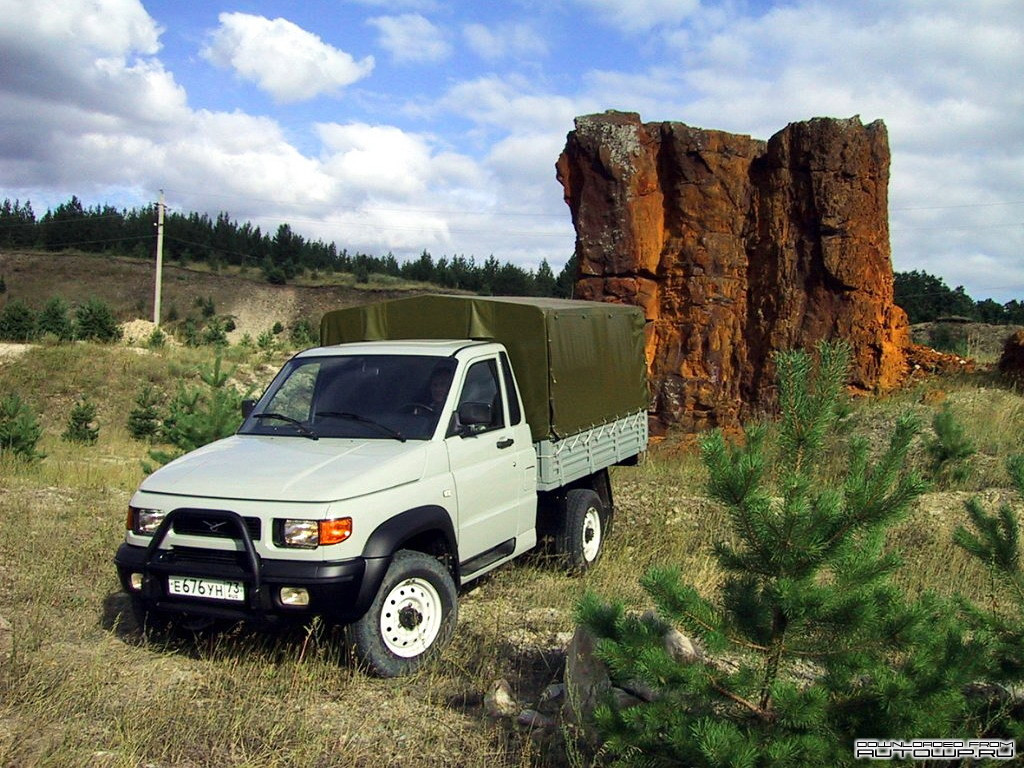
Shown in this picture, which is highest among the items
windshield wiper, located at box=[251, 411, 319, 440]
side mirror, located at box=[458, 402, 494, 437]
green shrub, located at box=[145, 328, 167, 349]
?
side mirror, located at box=[458, 402, 494, 437]

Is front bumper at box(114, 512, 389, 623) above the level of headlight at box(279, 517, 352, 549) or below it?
below

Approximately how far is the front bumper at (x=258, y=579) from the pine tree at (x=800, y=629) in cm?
193

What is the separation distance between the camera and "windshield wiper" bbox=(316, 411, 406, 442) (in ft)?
19.9

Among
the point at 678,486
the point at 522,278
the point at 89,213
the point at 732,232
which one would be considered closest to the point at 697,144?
the point at 732,232

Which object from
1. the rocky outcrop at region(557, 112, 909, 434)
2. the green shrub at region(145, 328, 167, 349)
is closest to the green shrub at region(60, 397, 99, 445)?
the rocky outcrop at region(557, 112, 909, 434)

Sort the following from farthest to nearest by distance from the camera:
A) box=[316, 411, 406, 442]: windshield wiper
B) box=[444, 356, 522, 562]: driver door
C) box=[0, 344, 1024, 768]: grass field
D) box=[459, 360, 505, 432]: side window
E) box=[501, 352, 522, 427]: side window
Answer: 1. box=[501, 352, 522, 427]: side window
2. box=[459, 360, 505, 432]: side window
3. box=[444, 356, 522, 562]: driver door
4. box=[316, 411, 406, 442]: windshield wiper
5. box=[0, 344, 1024, 768]: grass field

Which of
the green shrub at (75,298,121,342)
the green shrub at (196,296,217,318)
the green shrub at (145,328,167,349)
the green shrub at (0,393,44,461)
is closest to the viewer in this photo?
the green shrub at (0,393,44,461)

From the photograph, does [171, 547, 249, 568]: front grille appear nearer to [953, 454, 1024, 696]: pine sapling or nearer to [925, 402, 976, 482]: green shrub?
[953, 454, 1024, 696]: pine sapling

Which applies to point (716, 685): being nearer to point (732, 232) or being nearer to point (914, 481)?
point (914, 481)

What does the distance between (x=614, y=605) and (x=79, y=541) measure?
22.0 feet

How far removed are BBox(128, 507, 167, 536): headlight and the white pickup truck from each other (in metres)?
0.01

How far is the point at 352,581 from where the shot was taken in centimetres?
508

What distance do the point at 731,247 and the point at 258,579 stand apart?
48.0ft

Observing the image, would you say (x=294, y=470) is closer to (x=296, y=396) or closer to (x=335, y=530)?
(x=335, y=530)
